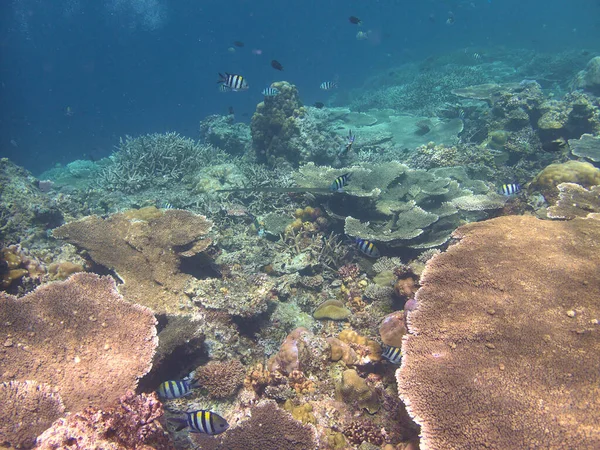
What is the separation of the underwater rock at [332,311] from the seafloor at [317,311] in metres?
0.04

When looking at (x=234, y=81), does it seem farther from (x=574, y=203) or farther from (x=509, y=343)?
(x=509, y=343)

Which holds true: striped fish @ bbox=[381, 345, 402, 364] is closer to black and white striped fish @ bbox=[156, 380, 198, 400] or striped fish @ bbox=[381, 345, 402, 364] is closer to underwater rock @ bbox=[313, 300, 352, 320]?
underwater rock @ bbox=[313, 300, 352, 320]

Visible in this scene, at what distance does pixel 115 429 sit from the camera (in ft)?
7.53

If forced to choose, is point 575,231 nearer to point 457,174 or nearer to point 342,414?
point 342,414

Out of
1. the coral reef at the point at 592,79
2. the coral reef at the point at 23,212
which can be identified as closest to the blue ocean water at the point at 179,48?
→ the coral reef at the point at 592,79

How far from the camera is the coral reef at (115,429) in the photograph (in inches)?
82.2

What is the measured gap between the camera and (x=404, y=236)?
6145mm

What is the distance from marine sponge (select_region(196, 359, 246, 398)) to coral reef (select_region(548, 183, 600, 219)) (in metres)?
5.47

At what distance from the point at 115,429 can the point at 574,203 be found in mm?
7010

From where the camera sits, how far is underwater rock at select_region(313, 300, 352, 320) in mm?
5430

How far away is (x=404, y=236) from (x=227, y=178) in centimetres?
665

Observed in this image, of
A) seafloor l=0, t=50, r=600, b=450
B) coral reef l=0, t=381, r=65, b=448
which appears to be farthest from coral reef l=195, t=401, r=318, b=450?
coral reef l=0, t=381, r=65, b=448

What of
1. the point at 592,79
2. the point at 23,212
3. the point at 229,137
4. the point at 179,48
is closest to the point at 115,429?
the point at 23,212

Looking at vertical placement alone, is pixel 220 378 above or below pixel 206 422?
below
